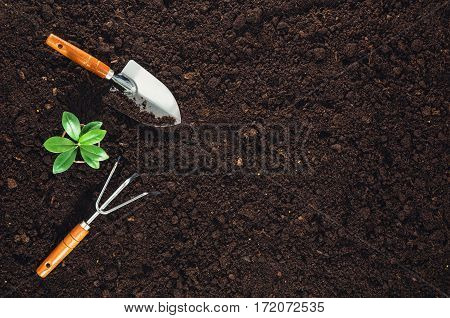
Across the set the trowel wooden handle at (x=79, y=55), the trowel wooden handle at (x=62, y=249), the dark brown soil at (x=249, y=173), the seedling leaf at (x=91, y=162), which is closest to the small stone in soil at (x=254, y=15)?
the dark brown soil at (x=249, y=173)

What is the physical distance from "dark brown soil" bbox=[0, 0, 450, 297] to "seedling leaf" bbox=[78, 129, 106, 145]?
4.4 inches

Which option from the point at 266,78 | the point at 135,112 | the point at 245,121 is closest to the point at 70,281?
the point at 135,112

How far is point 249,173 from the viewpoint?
1.93 meters

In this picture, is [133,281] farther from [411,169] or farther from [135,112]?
[411,169]

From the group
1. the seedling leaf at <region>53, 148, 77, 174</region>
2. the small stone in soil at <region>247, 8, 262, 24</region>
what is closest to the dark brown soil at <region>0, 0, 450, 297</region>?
the small stone in soil at <region>247, 8, 262, 24</region>

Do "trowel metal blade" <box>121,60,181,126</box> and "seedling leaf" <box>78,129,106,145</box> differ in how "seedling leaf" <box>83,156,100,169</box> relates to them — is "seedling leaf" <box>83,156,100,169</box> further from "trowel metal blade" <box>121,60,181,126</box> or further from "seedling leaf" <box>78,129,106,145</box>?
"trowel metal blade" <box>121,60,181,126</box>

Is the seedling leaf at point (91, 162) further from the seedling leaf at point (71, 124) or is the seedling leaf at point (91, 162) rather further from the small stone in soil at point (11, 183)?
the small stone in soil at point (11, 183)

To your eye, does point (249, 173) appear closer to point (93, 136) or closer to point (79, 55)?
point (93, 136)

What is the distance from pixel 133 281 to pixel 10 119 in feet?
2.62

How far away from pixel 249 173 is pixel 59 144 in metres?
0.73

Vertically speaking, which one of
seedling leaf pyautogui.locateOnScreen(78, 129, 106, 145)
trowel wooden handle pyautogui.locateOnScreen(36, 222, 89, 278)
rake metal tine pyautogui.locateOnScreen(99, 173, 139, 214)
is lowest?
trowel wooden handle pyautogui.locateOnScreen(36, 222, 89, 278)

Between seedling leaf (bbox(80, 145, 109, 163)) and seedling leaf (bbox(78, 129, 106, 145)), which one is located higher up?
seedling leaf (bbox(78, 129, 106, 145))

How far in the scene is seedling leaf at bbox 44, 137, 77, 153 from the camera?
5.97 ft

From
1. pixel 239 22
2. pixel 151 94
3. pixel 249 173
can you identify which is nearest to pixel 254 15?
pixel 239 22
